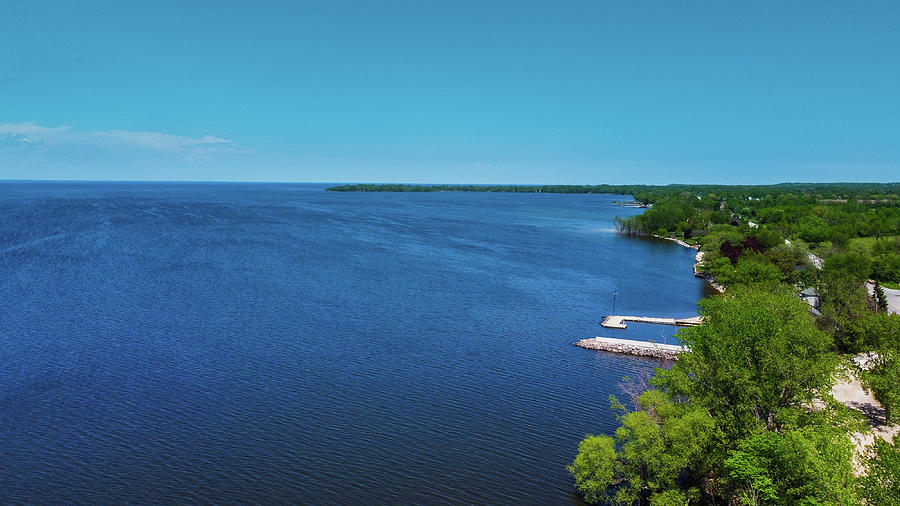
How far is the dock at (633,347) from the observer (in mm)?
46000

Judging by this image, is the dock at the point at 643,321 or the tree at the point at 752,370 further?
the dock at the point at 643,321

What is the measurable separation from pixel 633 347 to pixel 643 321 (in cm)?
1085

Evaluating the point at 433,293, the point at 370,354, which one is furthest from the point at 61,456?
the point at 433,293

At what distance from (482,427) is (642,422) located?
11398 millimetres

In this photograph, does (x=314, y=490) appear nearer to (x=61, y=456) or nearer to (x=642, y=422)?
(x=61, y=456)

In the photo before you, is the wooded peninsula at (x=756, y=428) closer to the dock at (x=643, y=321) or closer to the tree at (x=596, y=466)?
the tree at (x=596, y=466)

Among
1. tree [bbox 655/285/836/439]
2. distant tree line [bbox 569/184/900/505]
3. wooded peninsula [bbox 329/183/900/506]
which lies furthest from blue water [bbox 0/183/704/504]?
tree [bbox 655/285/836/439]

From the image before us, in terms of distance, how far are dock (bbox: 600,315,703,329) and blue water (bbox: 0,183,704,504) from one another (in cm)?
160

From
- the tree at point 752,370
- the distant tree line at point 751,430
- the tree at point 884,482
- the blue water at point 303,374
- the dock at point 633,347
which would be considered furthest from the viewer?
the dock at point 633,347

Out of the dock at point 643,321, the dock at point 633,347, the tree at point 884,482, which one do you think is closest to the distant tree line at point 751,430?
the tree at point 884,482

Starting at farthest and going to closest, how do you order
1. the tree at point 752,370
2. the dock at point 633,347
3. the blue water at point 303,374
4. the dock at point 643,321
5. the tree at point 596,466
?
1. the dock at point 643,321
2. the dock at point 633,347
3. the blue water at point 303,374
4. the tree at point 752,370
5. the tree at point 596,466

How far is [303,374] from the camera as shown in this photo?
40.5m

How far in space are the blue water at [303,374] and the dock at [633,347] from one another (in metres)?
1.68

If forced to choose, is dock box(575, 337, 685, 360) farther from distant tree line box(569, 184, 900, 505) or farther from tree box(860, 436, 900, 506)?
tree box(860, 436, 900, 506)
